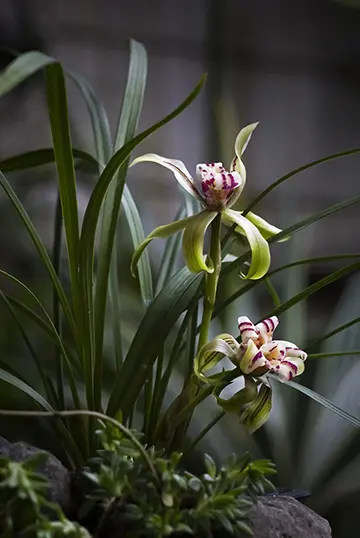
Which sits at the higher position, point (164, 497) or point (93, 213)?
point (93, 213)

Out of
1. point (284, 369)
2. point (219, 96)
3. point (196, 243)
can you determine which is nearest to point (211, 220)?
point (196, 243)

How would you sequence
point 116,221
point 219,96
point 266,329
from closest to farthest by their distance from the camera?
point 266,329
point 116,221
point 219,96

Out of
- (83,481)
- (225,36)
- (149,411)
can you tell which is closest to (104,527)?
(83,481)

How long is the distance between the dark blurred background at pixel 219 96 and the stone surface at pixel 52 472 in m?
0.60

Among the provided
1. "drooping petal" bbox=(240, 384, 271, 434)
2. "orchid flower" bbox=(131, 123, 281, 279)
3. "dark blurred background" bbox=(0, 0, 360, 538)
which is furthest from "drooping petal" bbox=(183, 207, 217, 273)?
"dark blurred background" bbox=(0, 0, 360, 538)

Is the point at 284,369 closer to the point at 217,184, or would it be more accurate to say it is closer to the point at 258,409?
the point at 258,409

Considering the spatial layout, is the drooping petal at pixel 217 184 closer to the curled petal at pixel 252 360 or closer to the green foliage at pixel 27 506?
the curled petal at pixel 252 360

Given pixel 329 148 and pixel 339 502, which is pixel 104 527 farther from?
pixel 329 148

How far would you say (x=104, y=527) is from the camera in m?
0.45

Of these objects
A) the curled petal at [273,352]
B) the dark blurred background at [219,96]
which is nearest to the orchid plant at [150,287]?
the curled petal at [273,352]

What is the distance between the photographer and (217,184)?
0.51m

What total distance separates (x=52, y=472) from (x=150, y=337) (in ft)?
0.50

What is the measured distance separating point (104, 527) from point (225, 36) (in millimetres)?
1147

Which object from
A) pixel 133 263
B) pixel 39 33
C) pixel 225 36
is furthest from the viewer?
pixel 225 36
